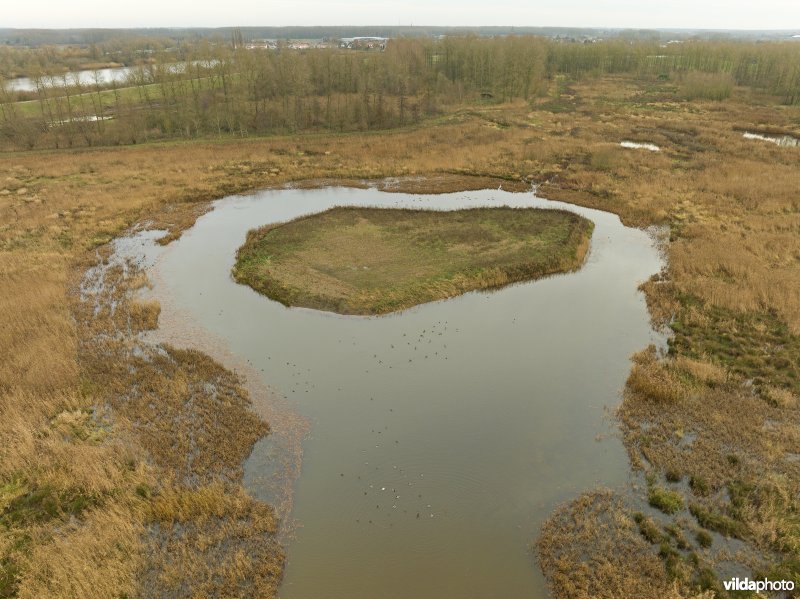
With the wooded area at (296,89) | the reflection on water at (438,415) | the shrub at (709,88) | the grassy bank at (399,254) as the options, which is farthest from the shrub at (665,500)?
the shrub at (709,88)

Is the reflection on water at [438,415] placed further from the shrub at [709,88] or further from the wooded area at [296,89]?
the shrub at [709,88]

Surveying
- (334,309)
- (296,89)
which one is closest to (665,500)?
(334,309)

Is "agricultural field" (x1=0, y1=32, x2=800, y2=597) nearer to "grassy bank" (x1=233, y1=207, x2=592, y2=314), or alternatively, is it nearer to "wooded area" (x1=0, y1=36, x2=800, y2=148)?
"grassy bank" (x1=233, y1=207, x2=592, y2=314)

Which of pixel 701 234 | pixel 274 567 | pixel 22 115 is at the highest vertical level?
pixel 22 115

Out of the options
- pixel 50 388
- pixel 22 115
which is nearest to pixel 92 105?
pixel 22 115

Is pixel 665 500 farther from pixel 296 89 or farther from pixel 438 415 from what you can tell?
pixel 296 89

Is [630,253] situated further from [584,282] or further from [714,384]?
[714,384]
